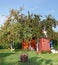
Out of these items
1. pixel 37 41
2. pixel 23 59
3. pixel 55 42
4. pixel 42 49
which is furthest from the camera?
pixel 55 42

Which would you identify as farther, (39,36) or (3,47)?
(3,47)

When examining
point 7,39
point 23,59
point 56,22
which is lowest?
point 23,59

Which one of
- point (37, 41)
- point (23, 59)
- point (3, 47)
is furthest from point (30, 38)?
point (23, 59)

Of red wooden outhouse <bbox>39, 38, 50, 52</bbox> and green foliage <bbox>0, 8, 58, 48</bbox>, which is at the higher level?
green foliage <bbox>0, 8, 58, 48</bbox>

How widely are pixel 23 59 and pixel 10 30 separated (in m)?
20.9

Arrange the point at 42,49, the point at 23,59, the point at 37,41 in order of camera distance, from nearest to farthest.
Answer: the point at 23,59
the point at 42,49
the point at 37,41

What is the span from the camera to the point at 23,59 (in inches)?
827

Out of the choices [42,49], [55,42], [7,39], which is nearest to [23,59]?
[42,49]

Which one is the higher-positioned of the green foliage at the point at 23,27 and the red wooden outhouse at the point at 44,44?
the green foliage at the point at 23,27

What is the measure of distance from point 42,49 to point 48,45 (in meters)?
2.06

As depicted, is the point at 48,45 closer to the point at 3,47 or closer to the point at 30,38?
the point at 30,38

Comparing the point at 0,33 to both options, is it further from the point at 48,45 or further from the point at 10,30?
the point at 48,45

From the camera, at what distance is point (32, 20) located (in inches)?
1666

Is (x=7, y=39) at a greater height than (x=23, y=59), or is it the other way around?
(x=7, y=39)
